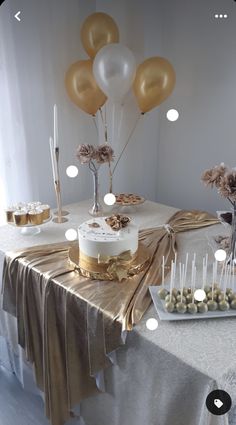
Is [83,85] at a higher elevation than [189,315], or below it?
higher

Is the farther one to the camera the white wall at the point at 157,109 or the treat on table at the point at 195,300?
the white wall at the point at 157,109

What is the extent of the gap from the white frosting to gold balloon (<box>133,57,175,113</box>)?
825mm

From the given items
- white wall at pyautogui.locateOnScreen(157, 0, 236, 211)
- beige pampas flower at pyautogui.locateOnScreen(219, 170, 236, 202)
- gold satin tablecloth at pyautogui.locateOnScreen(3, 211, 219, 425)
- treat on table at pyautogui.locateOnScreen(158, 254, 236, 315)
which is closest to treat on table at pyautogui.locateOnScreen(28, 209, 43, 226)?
gold satin tablecloth at pyautogui.locateOnScreen(3, 211, 219, 425)

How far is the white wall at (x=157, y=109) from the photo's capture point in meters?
1.57

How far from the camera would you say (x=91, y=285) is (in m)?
0.97

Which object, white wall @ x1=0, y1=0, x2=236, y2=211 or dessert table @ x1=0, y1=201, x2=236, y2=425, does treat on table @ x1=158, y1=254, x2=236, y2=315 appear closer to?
dessert table @ x1=0, y1=201, x2=236, y2=425
